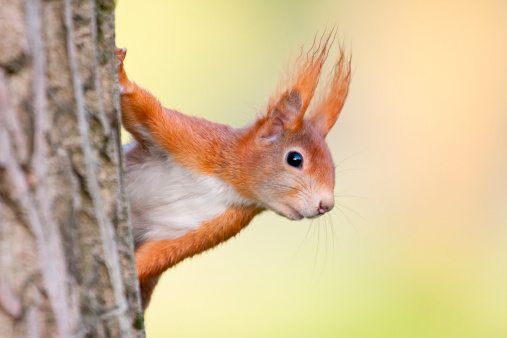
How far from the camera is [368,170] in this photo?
637 cm

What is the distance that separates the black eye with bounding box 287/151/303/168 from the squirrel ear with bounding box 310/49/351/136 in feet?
0.57

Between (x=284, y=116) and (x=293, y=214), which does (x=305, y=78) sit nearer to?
(x=284, y=116)

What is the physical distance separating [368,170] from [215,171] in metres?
→ 3.39

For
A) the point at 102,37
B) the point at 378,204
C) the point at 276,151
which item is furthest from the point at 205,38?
the point at 102,37

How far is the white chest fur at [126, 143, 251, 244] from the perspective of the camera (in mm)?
2967

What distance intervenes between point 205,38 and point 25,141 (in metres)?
4.76

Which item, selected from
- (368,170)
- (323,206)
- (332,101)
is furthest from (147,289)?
(368,170)

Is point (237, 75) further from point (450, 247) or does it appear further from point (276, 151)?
point (276, 151)

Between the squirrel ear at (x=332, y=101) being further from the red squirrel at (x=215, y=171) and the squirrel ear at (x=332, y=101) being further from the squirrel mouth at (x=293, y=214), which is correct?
the squirrel mouth at (x=293, y=214)

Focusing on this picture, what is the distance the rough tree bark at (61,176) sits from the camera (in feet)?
5.79

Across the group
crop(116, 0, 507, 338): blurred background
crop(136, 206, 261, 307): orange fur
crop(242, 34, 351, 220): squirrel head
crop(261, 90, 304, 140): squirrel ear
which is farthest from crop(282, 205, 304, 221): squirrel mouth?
crop(116, 0, 507, 338): blurred background

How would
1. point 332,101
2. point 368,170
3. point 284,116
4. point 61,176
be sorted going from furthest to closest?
point 368,170 < point 332,101 < point 284,116 < point 61,176

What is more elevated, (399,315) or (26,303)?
(26,303)

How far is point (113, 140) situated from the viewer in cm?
199
